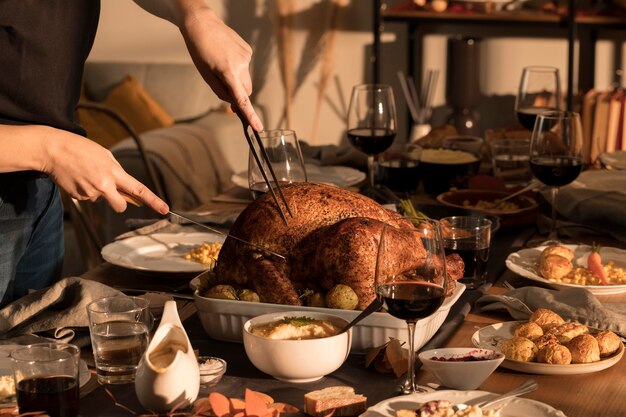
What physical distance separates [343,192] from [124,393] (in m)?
0.48

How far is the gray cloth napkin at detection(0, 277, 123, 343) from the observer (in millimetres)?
1411

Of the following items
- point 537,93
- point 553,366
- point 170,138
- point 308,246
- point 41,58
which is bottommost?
point 170,138

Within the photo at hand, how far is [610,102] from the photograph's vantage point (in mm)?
4188

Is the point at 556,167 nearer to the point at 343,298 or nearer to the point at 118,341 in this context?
the point at 343,298

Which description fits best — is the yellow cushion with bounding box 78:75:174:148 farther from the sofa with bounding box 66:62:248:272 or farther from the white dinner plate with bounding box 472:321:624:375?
the white dinner plate with bounding box 472:321:624:375

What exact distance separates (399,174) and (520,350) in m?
1.03

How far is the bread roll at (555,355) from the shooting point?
4.09 feet

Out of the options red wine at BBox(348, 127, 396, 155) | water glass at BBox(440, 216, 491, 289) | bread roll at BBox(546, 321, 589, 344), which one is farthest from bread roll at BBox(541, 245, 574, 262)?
red wine at BBox(348, 127, 396, 155)

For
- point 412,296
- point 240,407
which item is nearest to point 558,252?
point 412,296

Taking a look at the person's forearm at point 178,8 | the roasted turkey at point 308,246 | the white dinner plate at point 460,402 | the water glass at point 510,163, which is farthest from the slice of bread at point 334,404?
the water glass at point 510,163

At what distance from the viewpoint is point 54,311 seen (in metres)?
1.46

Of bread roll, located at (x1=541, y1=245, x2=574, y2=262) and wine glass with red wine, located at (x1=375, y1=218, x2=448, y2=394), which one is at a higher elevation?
wine glass with red wine, located at (x1=375, y1=218, x2=448, y2=394)

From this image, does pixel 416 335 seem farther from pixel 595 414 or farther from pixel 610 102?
pixel 610 102

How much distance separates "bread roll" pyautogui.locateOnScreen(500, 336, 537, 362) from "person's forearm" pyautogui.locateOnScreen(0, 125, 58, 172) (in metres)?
0.69
